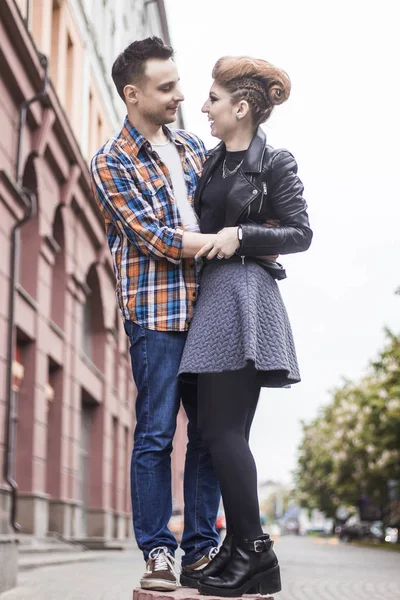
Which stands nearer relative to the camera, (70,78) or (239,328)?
(239,328)

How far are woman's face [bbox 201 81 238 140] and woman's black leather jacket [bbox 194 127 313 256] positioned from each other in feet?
0.38

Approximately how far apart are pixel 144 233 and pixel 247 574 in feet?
4.25

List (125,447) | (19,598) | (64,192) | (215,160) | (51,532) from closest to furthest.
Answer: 1. (215,160)
2. (19,598)
3. (51,532)
4. (64,192)
5. (125,447)

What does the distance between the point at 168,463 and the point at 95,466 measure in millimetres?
23999

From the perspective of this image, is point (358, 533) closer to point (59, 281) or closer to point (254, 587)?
point (59, 281)

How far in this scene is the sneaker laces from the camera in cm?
367

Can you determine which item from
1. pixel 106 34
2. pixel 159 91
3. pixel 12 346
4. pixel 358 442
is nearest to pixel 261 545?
pixel 159 91

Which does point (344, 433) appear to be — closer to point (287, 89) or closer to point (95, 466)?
point (95, 466)

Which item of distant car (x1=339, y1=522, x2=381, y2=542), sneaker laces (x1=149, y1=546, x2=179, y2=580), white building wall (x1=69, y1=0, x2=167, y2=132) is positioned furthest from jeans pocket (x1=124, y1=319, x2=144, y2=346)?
distant car (x1=339, y1=522, x2=381, y2=542)

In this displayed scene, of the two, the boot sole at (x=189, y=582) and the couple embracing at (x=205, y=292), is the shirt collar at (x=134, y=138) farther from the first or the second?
the boot sole at (x=189, y=582)

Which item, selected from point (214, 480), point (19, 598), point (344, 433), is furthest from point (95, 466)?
point (344, 433)

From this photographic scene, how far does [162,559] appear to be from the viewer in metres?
3.71

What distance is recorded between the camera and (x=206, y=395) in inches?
143

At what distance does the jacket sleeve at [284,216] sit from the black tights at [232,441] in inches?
18.4
